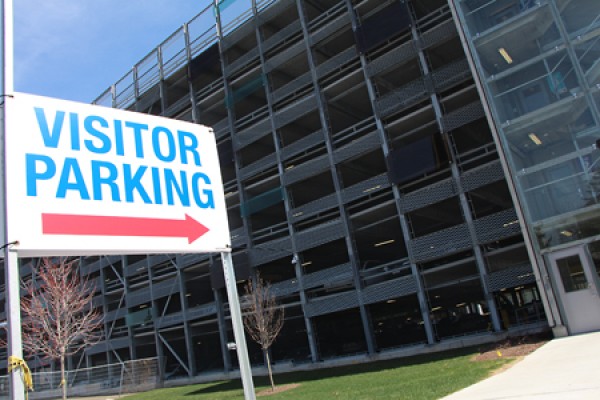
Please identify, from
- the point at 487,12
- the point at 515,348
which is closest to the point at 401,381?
the point at 515,348

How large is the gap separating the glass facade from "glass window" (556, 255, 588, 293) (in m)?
0.63

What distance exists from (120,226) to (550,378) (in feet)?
25.9

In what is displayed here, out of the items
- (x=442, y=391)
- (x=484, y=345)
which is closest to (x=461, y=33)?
(x=484, y=345)

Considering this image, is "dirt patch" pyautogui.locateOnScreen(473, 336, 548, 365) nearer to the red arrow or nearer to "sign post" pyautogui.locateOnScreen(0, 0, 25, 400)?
the red arrow

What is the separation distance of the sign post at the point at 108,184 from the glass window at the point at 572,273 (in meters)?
14.5

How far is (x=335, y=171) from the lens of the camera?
26.3 meters

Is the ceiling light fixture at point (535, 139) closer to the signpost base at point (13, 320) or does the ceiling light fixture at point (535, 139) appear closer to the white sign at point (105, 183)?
the white sign at point (105, 183)

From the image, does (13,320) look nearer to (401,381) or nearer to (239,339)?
(239,339)

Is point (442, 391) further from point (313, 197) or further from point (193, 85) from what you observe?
point (193, 85)

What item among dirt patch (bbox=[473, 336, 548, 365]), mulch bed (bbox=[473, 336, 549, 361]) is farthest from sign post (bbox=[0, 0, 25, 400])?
mulch bed (bbox=[473, 336, 549, 361])

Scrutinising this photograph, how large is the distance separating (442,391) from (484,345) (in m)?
9.91

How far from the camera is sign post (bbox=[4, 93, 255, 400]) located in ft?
11.2

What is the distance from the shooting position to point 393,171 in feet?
77.3

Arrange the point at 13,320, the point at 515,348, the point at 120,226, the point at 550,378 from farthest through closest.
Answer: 1. the point at 515,348
2. the point at 550,378
3. the point at 120,226
4. the point at 13,320
